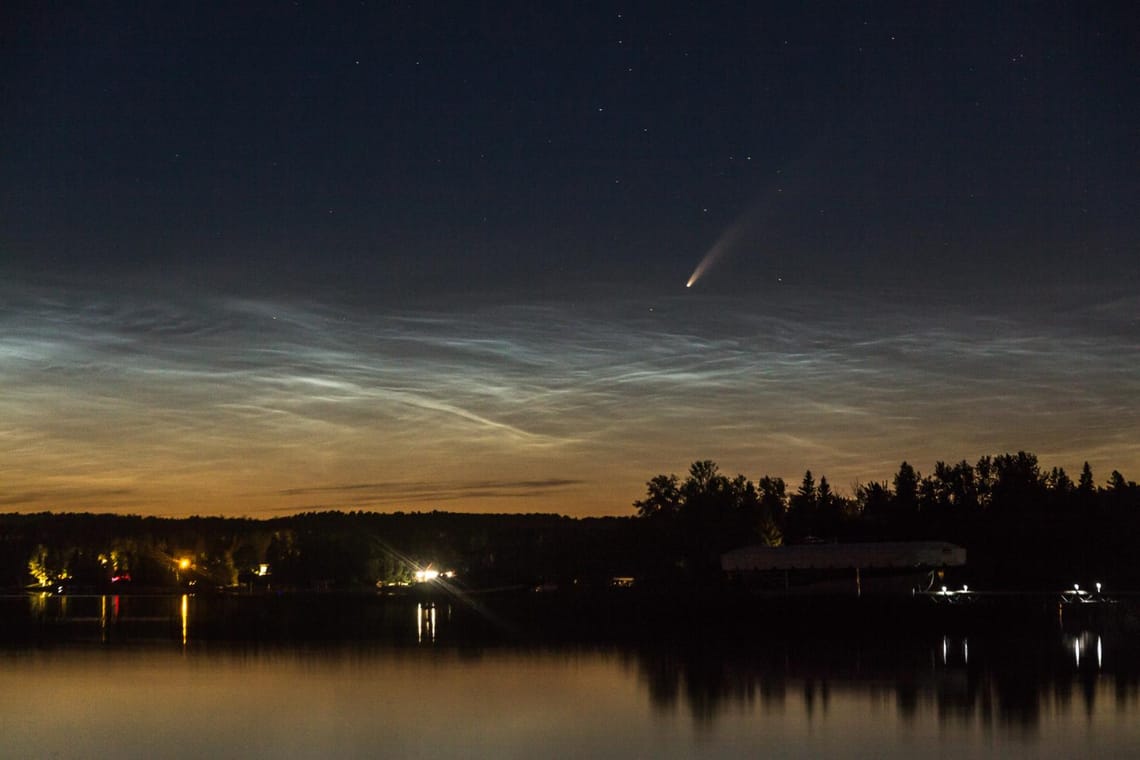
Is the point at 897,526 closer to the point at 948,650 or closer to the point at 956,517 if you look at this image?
the point at 956,517

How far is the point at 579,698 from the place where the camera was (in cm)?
4131

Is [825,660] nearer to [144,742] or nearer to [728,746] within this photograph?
[728,746]

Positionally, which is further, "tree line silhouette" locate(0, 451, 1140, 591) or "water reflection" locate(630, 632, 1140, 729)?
"tree line silhouette" locate(0, 451, 1140, 591)

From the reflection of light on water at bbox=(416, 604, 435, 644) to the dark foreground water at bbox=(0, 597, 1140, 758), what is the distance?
2.95 metres

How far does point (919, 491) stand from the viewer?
162 meters

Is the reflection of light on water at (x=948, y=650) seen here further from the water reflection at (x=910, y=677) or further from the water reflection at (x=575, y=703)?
the water reflection at (x=575, y=703)

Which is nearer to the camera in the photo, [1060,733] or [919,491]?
[1060,733]

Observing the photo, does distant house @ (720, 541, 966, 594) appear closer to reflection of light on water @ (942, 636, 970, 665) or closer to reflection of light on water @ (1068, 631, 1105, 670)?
reflection of light on water @ (942, 636, 970, 665)

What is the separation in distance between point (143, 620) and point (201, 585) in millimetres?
100780

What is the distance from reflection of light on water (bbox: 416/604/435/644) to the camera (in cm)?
6756

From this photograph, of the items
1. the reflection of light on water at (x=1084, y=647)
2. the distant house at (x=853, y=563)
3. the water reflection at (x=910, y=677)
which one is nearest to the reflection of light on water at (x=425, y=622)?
the water reflection at (x=910, y=677)

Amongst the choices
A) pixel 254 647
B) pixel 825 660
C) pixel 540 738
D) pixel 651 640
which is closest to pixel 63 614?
pixel 254 647

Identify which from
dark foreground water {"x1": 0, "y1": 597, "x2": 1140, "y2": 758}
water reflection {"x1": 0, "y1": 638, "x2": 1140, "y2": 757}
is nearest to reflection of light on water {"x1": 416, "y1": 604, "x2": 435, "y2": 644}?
dark foreground water {"x1": 0, "y1": 597, "x2": 1140, "y2": 758}

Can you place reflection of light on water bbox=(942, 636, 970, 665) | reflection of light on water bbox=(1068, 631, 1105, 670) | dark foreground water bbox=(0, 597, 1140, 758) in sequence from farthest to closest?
reflection of light on water bbox=(942, 636, 970, 665) → reflection of light on water bbox=(1068, 631, 1105, 670) → dark foreground water bbox=(0, 597, 1140, 758)
